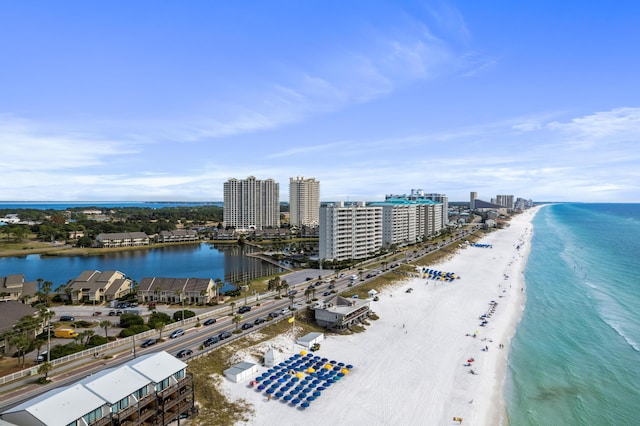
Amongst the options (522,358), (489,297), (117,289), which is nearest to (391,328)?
(522,358)

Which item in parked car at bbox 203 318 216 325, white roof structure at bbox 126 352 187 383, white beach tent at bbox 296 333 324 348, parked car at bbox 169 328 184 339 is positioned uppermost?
white roof structure at bbox 126 352 187 383

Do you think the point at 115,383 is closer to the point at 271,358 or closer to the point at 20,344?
the point at 271,358

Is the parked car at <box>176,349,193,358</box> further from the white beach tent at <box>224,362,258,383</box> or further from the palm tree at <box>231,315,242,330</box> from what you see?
the palm tree at <box>231,315,242,330</box>

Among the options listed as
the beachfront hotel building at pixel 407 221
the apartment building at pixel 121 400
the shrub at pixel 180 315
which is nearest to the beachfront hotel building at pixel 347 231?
the beachfront hotel building at pixel 407 221

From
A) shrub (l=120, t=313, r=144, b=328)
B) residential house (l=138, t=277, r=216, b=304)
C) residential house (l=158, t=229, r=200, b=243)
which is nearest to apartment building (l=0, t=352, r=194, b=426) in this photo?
shrub (l=120, t=313, r=144, b=328)

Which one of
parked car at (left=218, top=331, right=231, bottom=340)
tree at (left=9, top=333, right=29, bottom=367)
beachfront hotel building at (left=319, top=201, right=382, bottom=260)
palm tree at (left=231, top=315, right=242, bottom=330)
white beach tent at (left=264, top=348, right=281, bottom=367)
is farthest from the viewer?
beachfront hotel building at (left=319, top=201, right=382, bottom=260)

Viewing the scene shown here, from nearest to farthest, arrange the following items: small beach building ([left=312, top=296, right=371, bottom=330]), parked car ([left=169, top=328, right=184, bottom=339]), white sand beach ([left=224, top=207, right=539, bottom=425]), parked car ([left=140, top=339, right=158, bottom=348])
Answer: white sand beach ([left=224, top=207, right=539, bottom=425])
parked car ([left=140, top=339, right=158, bottom=348])
parked car ([left=169, top=328, right=184, bottom=339])
small beach building ([left=312, top=296, right=371, bottom=330])
